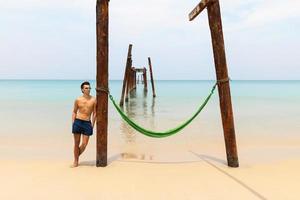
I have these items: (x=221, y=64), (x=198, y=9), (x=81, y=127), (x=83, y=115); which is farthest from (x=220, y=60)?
(x=81, y=127)

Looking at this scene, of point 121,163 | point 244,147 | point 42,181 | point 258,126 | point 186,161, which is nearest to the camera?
point 42,181

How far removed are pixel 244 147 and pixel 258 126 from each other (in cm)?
437

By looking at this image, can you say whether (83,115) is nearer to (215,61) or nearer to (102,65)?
Answer: (102,65)

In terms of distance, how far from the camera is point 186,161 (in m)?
6.33

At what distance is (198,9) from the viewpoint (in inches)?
213

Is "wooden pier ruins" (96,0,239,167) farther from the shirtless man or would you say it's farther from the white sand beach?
the white sand beach

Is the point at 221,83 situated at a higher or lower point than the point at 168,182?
higher

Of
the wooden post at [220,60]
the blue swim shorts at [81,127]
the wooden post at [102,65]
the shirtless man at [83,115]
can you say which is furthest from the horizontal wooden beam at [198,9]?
the blue swim shorts at [81,127]

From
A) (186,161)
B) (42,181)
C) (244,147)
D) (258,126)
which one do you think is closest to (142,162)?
(186,161)

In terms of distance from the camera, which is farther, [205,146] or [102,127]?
[205,146]

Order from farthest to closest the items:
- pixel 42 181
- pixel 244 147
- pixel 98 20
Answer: pixel 244 147, pixel 98 20, pixel 42 181

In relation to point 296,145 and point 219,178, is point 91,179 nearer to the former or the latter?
point 219,178

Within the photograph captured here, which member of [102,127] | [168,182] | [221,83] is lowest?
[168,182]

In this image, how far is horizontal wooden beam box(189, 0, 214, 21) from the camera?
5172 mm
